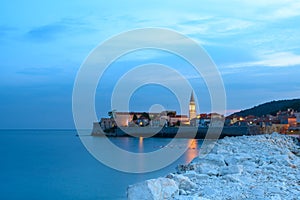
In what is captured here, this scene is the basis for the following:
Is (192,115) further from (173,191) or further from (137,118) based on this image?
(173,191)

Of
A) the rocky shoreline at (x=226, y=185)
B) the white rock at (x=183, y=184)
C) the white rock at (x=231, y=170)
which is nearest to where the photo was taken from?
the rocky shoreline at (x=226, y=185)

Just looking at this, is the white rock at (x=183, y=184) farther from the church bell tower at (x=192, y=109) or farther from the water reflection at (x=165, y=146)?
the church bell tower at (x=192, y=109)

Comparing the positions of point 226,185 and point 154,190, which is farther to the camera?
point 226,185

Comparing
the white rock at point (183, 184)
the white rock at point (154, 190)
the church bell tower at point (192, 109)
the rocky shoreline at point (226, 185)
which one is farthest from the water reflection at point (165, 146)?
the church bell tower at point (192, 109)

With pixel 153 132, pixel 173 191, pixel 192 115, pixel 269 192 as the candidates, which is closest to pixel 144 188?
pixel 173 191

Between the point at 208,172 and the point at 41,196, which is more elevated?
the point at 208,172

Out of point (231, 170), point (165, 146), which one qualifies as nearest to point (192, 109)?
point (165, 146)

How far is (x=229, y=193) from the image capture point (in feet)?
15.6

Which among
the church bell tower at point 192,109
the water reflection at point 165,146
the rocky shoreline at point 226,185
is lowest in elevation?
the water reflection at point 165,146

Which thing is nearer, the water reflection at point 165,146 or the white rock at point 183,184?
the white rock at point 183,184

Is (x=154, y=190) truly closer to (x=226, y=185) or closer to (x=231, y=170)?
(x=226, y=185)

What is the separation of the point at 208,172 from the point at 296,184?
56.2 inches

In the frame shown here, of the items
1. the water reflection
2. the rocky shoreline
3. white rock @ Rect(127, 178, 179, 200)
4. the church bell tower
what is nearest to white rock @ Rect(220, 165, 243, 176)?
the rocky shoreline

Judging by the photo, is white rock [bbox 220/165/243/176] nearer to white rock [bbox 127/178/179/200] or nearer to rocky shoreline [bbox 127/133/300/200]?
rocky shoreline [bbox 127/133/300/200]
